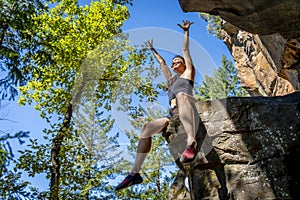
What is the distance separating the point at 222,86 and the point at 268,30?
20.6 m

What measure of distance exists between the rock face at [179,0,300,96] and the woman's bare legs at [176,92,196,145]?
1.43 meters

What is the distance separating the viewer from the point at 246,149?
194 inches

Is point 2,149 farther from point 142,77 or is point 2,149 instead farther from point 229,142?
point 142,77

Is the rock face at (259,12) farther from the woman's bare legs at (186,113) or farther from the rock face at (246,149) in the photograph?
the woman's bare legs at (186,113)

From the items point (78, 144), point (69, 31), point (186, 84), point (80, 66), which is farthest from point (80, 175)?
point (186, 84)

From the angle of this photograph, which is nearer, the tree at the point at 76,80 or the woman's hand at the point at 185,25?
the woman's hand at the point at 185,25

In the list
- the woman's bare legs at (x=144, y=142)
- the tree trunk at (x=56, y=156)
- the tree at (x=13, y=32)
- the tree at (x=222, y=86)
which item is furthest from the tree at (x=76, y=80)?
the tree at (x=222, y=86)

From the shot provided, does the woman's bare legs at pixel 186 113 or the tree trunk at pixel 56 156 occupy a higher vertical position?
the tree trunk at pixel 56 156

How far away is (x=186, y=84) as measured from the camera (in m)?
5.30

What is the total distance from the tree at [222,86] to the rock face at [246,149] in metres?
18.0

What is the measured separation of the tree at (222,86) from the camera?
2375 cm

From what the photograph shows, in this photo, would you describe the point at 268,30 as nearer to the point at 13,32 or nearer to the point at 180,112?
the point at 180,112

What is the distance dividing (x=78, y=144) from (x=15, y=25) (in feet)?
22.1

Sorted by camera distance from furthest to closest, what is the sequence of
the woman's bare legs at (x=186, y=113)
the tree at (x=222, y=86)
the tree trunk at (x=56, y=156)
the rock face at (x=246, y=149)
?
the tree at (x=222, y=86)
the tree trunk at (x=56, y=156)
the woman's bare legs at (x=186, y=113)
the rock face at (x=246, y=149)
